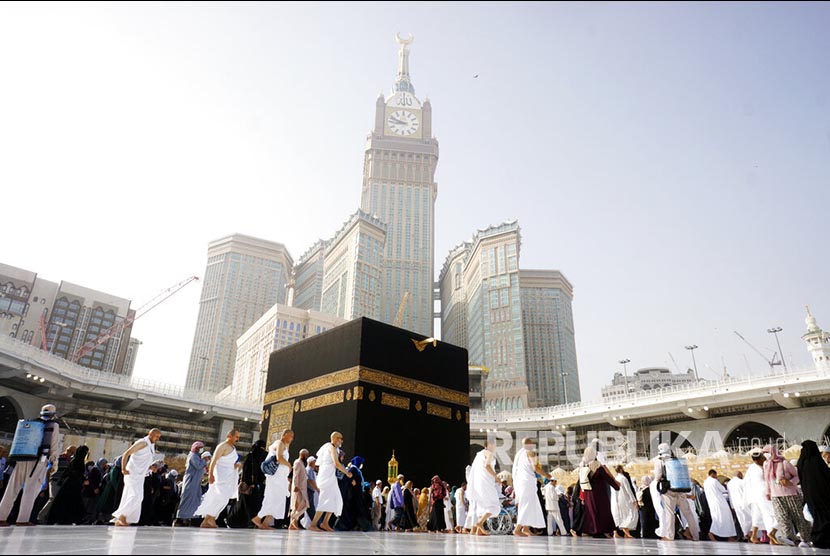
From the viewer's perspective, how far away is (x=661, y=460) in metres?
6.61

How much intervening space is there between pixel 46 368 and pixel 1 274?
170ft

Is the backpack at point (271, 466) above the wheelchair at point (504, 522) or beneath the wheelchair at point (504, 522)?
above

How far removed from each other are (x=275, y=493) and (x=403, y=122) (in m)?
110

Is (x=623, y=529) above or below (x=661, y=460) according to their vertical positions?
below

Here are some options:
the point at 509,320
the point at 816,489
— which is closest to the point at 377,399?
the point at 816,489

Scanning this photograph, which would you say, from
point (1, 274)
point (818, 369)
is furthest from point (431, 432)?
point (1, 274)

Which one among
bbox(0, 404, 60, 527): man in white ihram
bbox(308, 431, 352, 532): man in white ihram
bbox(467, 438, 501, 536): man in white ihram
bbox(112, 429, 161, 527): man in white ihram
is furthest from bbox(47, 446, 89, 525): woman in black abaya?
bbox(467, 438, 501, 536): man in white ihram

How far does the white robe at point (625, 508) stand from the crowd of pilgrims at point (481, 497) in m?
0.01

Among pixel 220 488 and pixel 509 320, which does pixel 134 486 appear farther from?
pixel 509 320

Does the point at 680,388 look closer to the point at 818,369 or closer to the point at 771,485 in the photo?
the point at 818,369

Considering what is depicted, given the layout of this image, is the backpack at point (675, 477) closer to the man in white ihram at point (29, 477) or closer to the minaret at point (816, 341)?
the man in white ihram at point (29, 477)

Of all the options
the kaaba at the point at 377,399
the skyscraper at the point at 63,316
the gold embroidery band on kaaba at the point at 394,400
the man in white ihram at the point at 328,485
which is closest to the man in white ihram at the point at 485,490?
the man in white ihram at the point at 328,485

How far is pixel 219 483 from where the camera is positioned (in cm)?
597

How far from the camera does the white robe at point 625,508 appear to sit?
740 centimetres
